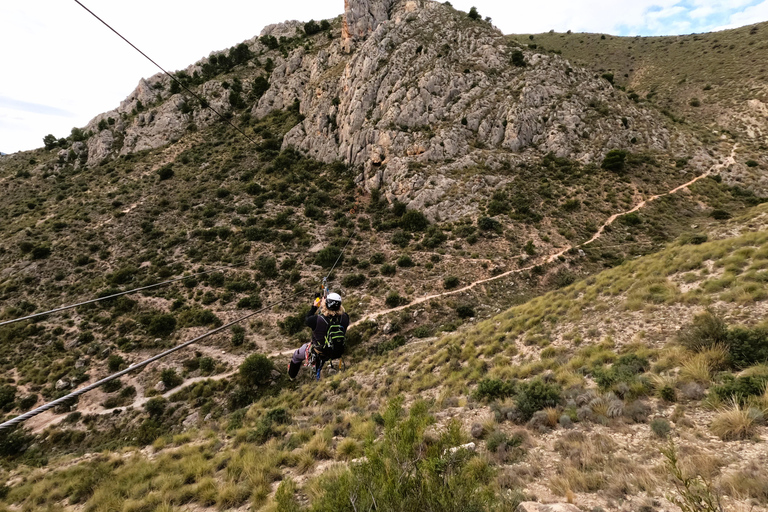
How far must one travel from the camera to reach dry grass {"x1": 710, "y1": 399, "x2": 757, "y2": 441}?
460cm

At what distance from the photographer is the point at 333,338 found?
31.5 feet

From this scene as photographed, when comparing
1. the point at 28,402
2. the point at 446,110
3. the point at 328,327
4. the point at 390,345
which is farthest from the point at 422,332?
the point at 446,110

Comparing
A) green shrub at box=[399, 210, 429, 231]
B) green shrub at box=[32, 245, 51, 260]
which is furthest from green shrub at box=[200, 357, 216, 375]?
green shrub at box=[32, 245, 51, 260]

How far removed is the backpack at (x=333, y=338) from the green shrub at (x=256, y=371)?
1237cm

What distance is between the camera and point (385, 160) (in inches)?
1575

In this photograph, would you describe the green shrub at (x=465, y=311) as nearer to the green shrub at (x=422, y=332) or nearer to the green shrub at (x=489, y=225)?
the green shrub at (x=422, y=332)

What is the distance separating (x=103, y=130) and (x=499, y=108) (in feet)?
257

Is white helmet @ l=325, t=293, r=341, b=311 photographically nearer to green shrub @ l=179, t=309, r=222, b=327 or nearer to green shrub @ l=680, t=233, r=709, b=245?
green shrub @ l=680, t=233, r=709, b=245

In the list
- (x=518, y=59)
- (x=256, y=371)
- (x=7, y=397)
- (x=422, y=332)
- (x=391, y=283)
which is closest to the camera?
(x=256, y=371)

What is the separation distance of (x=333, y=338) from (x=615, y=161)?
38.8 m

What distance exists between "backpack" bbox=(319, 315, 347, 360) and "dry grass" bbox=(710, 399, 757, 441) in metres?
8.27

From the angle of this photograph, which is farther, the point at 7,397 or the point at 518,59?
the point at 518,59

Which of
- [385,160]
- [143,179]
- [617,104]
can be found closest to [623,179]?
[617,104]

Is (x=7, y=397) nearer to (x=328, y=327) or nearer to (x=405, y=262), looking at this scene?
(x=328, y=327)
